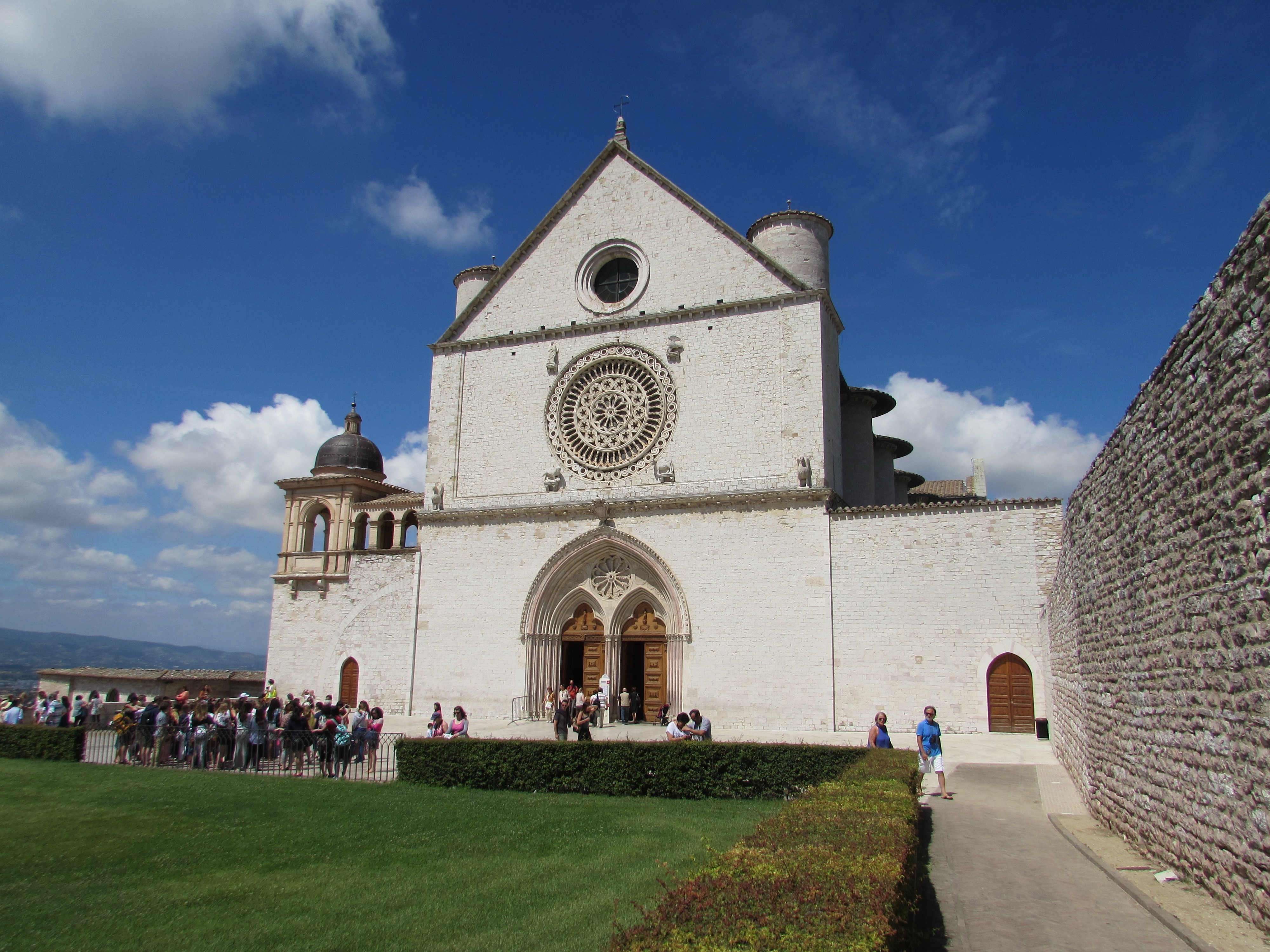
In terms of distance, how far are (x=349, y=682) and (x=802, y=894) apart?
2438 cm

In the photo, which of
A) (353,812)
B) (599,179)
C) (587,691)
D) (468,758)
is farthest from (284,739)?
(599,179)

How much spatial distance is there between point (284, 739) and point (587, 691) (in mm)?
9455

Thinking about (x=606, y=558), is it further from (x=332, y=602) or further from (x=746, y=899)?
(x=746, y=899)

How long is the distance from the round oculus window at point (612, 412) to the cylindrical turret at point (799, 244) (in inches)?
196

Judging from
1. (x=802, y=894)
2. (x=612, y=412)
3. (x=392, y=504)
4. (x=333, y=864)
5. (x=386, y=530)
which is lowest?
(x=333, y=864)

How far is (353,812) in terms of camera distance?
11609 mm

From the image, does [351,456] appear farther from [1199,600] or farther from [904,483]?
[1199,600]

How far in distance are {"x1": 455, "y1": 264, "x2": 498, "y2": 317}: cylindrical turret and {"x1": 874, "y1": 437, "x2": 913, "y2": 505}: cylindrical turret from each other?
1499 cm

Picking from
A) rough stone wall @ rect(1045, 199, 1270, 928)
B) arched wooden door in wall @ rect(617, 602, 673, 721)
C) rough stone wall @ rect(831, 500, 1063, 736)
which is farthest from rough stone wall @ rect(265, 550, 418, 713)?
rough stone wall @ rect(1045, 199, 1270, 928)

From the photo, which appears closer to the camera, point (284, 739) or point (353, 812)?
point (353, 812)

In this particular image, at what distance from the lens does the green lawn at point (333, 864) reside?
6547 millimetres

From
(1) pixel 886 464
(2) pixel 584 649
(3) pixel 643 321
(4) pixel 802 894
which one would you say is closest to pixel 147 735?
(2) pixel 584 649

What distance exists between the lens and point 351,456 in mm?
32219

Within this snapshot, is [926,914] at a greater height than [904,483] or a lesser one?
lesser
